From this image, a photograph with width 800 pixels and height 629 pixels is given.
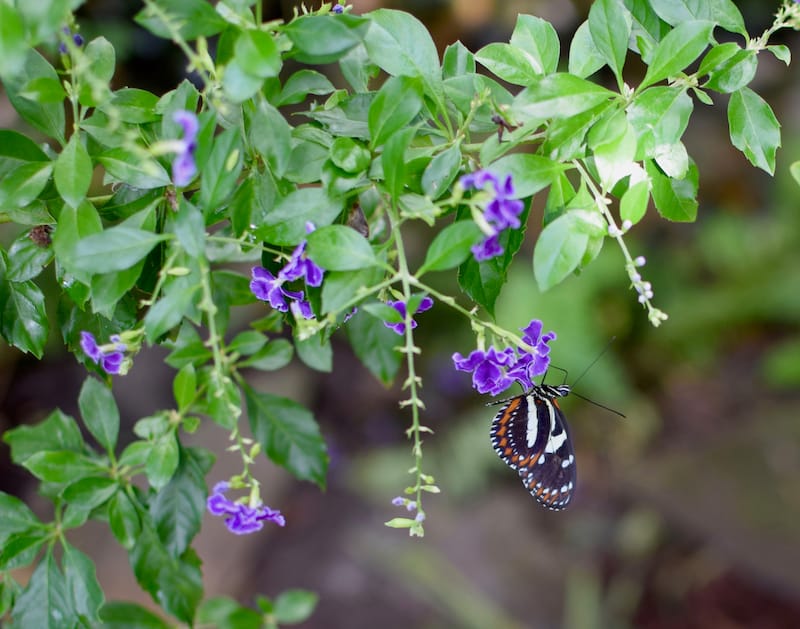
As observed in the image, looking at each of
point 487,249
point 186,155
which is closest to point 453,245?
point 487,249

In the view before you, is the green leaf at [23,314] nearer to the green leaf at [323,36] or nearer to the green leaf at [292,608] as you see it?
the green leaf at [323,36]

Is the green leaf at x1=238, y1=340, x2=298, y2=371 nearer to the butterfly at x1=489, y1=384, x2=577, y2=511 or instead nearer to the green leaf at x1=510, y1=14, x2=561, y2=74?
the butterfly at x1=489, y1=384, x2=577, y2=511

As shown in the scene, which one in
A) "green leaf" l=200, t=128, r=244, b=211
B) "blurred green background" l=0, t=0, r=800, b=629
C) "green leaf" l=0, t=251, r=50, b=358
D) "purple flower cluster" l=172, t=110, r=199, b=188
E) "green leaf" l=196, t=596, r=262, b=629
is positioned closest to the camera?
"purple flower cluster" l=172, t=110, r=199, b=188

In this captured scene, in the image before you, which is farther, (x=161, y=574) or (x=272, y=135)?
(x=161, y=574)

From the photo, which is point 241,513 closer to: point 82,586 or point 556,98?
point 82,586

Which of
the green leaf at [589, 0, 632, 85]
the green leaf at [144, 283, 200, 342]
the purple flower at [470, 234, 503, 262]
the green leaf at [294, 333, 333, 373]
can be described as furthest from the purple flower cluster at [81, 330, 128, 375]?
the green leaf at [589, 0, 632, 85]

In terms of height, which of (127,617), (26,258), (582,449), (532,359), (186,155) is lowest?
(582,449)
